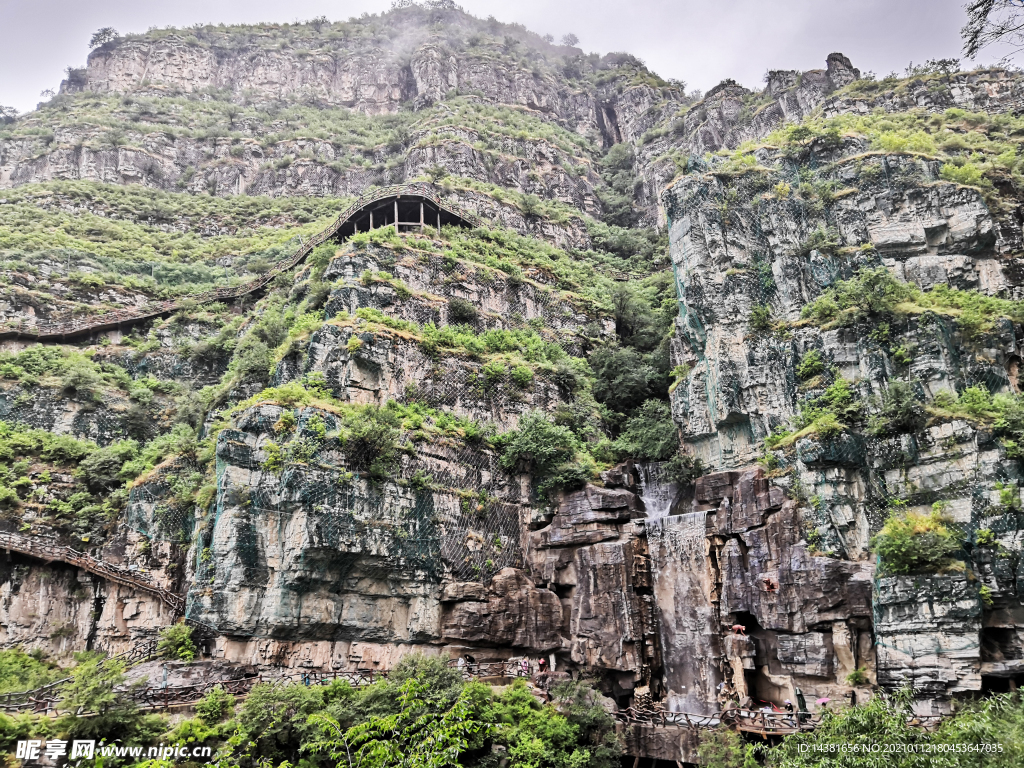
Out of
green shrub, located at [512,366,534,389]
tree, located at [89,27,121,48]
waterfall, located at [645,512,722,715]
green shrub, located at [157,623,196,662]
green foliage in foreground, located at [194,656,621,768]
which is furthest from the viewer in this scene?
tree, located at [89,27,121,48]

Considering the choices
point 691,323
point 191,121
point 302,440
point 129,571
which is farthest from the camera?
point 191,121

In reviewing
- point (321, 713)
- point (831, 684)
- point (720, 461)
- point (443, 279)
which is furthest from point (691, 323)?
point (321, 713)

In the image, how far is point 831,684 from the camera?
23688mm

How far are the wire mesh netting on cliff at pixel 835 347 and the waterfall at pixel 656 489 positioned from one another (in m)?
3.95

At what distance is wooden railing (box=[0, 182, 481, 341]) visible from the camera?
40.8m

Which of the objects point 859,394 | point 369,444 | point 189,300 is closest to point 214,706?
point 369,444

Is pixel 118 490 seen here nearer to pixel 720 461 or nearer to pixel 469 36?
pixel 720 461

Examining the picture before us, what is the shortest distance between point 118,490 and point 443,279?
67.6ft

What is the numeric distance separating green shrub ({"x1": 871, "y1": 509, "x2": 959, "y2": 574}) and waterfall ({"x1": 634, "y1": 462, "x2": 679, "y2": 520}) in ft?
33.6

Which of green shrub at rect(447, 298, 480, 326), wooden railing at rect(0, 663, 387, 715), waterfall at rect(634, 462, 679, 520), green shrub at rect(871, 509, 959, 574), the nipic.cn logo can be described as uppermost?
green shrub at rect(447, 298, 480, 326)

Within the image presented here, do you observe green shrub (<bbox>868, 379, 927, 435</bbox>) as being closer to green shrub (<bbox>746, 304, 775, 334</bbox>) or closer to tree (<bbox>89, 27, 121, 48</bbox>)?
green shrub (<bbox>746, 304, 775, 334</bbox>)

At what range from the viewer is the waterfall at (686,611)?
26.5 meters

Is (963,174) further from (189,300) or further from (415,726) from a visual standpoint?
(189,300)

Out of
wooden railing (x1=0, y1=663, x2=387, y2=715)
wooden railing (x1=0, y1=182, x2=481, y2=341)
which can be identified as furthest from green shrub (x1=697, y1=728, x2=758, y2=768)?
wooden railing (x1=0, y1=182, x2=481, y2=341)
